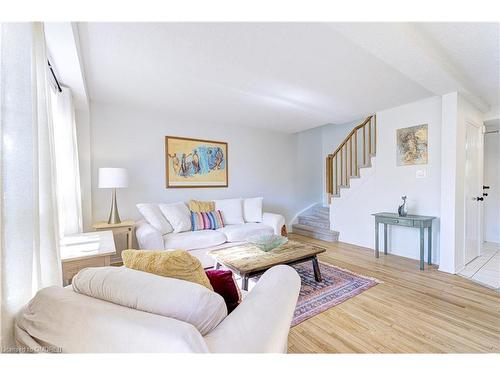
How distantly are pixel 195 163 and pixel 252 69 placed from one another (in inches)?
82.4

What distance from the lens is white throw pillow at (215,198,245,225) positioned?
12.1ft

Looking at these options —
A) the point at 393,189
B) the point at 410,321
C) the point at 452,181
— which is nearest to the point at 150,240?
the point at 410,321

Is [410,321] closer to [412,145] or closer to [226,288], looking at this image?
[226,288]

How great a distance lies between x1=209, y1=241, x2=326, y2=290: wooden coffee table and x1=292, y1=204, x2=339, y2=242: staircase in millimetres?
1941

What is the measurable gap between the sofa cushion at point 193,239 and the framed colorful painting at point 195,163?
1052mm

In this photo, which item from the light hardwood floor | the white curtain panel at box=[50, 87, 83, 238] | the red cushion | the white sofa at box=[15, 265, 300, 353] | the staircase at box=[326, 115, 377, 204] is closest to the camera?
the white sofa at box=[15, 265, 300, 353]

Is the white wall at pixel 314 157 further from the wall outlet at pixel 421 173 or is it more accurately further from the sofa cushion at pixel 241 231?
the wall outlet at pixel 421 173

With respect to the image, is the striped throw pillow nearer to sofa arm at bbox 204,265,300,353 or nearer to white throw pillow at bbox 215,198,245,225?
white throw pillow at bbox 215,198,245,225

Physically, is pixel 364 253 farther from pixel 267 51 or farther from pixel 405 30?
pixel 267 51

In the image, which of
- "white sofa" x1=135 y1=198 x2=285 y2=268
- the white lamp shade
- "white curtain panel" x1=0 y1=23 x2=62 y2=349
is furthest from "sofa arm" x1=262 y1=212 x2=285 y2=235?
"white curtain panel" x1=0 y1=23 x2=62 y2=349

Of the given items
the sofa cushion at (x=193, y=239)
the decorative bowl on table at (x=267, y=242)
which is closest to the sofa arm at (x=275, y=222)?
the sofa cushion at (x=193, y=239)

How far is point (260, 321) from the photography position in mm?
867

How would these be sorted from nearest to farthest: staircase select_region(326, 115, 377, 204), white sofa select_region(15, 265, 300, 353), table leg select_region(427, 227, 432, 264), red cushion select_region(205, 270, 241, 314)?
1. white sofa select_region(15, 265, 300, 353)
2. red cushion select_region(205, 270, 241, 314)
3. table leg select_region(427, 227, 432, 264)
4. staircase select_region(326, 115, 377, 204)
